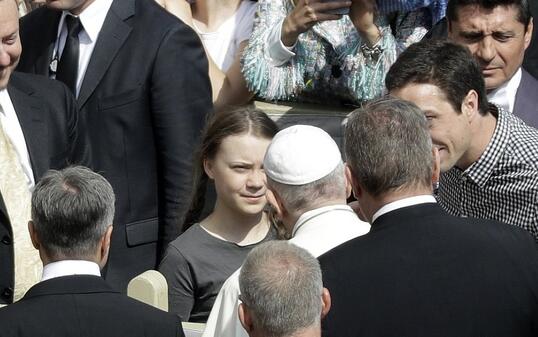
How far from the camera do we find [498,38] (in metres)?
4.98

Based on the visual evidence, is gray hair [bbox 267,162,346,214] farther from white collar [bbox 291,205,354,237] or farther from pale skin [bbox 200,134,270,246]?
pale skin [bbox 200,134,270,246]

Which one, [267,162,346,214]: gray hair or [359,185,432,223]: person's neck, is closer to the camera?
[359,185,432,223]: person's neck

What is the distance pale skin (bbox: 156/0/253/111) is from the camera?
5.62 m

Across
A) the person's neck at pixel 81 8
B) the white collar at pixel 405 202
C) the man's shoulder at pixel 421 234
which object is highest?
the white collar at pixel 405 202

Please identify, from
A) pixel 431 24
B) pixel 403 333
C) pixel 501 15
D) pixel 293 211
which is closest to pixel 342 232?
pixel 293 211

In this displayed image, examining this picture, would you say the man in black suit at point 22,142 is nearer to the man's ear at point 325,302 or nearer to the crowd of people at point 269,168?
the crowd of people at point 269,168

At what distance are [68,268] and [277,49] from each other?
190cm

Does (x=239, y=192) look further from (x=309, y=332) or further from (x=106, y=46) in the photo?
(x=309, y=332)

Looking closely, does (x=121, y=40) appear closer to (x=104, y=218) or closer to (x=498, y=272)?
(x=104, y=218)

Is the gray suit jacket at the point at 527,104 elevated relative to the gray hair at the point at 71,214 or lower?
lower

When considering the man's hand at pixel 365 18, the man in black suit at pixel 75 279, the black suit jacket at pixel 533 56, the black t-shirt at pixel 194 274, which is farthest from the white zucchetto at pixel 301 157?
the black suit jacket at pixel 533 56

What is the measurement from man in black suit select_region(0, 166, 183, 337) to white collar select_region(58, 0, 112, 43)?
165cm

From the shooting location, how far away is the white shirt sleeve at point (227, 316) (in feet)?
12.2

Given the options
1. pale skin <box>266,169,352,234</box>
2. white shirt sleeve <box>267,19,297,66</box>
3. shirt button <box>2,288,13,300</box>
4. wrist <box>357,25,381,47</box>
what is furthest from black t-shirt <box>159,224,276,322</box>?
wrist <box>357,25,381,47</box>
